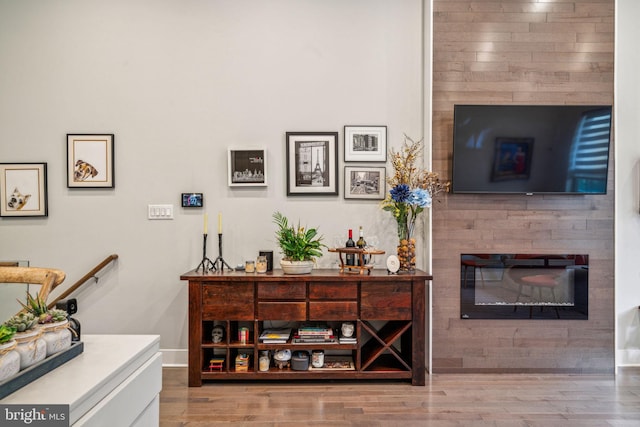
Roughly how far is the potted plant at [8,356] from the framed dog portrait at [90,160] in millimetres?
2545

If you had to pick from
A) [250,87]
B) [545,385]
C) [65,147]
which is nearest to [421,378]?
[545,385]

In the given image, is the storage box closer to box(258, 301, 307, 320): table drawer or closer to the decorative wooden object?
box(258, 301, 307, 320): table drawer

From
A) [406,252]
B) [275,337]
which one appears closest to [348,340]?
[275,337]

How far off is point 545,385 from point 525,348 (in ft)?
1.06

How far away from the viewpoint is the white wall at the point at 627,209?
324cm

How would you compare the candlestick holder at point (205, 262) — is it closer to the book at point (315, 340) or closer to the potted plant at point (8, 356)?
the book at point (315, 340)

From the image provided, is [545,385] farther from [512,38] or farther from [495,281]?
[512,38]

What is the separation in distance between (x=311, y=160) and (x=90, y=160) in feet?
6.33

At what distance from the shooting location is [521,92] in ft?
10.6

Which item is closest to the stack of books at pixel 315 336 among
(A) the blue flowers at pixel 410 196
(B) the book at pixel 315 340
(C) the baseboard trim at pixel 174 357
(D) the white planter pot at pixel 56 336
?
(B) the book at pixel 315 340

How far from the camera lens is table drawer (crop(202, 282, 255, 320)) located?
9.35 feet

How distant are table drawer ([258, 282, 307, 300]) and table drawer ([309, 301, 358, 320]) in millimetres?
116

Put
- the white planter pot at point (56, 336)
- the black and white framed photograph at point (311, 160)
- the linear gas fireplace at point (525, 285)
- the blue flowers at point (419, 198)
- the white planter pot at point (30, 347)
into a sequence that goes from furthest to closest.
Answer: the black and white framed photograph at point (311, 160) → the linear gas fireplace at point (525, 285) → the blue flowers at point (419, 198) → the white planter pot at point (56, 336) → the white planter pot at point (30, 347)

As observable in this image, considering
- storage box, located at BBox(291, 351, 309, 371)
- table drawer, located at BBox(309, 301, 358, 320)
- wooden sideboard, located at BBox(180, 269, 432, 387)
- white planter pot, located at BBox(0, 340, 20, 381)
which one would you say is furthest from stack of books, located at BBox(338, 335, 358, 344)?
white planter pot, located at BBox(0, 340, 20, 381)
